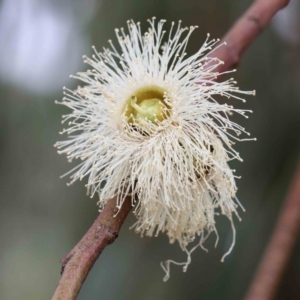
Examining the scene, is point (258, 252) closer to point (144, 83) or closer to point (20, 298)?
point (144, 83)

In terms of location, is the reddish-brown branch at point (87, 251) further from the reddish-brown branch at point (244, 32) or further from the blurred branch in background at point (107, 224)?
the reddish-brown branch at point (244, 32)

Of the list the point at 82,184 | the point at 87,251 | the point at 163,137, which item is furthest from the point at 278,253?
the point at 82,184

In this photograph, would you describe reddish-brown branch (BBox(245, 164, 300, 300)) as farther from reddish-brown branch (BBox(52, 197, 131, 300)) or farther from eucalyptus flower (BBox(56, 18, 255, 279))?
reddish-brown branch (BBox(52, 197, 131, 300))

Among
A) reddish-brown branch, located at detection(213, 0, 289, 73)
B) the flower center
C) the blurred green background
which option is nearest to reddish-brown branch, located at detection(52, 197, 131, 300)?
the flower center

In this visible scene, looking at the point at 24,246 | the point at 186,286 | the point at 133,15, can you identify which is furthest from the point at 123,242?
the point at 133,15

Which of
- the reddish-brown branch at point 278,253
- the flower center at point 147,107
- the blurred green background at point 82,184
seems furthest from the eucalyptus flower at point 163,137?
the blurred green background at point 82,184
